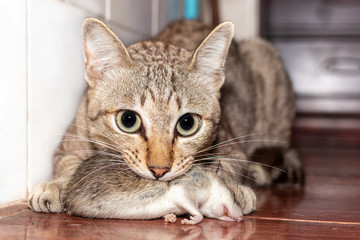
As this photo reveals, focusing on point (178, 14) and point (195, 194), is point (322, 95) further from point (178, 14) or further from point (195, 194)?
point (195, 194)

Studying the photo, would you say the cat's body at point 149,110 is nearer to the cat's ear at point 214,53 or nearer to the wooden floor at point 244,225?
the cat's ear at point 214,53

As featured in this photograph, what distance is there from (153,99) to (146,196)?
13.1 inches

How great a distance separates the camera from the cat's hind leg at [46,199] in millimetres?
1656

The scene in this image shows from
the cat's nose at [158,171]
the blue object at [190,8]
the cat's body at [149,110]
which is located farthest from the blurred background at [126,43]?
the cat's nose at [158,171]

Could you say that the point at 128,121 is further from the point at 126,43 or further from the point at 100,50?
the point at 126,43

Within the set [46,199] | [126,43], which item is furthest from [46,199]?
[126,43]

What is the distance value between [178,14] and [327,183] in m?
1.86

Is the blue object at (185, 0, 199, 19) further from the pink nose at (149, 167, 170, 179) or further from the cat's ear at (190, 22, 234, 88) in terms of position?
the pink nose at (149, 167, 170, 179)

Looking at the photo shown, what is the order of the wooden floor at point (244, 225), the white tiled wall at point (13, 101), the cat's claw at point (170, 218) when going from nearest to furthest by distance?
the wooden floor at point (244, 225)
the cat's claw at point (170, 218)
the white tiled wall at point (13, 101)

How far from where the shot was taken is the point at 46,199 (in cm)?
167

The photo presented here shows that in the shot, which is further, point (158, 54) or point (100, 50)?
point (158, 54)

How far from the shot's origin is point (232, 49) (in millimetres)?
2699

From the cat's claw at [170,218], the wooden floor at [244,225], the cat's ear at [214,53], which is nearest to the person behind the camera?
the wooden floor at [244,225]

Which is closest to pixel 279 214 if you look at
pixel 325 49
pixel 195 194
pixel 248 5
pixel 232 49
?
pixel 195 194
